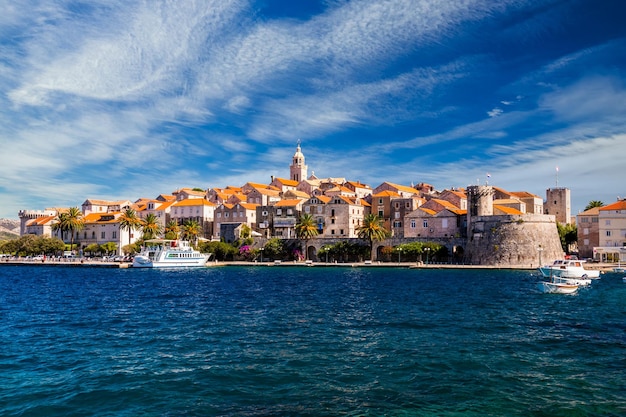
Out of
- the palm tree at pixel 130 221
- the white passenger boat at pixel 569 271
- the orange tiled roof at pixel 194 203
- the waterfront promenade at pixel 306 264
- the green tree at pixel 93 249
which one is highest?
the orange tiled roof at pixel 194 203

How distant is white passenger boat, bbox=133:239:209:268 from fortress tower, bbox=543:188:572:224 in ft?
189

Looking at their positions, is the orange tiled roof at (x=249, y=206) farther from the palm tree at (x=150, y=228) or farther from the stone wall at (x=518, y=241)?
the stone wall at (x=518, y=241)

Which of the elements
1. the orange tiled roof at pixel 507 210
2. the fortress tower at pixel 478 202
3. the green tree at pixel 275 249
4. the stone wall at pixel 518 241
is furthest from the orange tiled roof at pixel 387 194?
the stone wall at pixel 518 241

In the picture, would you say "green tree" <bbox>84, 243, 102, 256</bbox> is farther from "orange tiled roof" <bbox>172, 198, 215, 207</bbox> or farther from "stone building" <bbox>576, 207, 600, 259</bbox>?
"stone building" <bbox>576, 207, 600, 259</bbox>

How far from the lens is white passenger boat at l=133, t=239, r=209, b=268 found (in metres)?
78.4

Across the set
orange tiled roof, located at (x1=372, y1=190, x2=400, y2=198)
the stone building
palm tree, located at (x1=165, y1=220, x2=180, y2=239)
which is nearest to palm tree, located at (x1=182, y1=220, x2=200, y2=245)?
palm tree, located at (x1=165, y1=220, x2=180, y2=239)

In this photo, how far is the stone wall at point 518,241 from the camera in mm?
66875

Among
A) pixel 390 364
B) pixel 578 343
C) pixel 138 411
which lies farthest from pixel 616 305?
pixel 138 411

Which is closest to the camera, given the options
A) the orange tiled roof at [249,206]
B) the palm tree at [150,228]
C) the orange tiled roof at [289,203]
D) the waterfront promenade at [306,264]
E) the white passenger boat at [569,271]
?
the white passenger boat at [569,271]

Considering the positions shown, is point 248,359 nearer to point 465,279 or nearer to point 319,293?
point 319,293

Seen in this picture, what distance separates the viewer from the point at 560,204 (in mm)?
93562

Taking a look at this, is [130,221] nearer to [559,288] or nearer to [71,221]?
[71,221]

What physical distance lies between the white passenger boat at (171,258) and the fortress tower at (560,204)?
57743 mm

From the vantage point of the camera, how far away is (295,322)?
25422 mm
